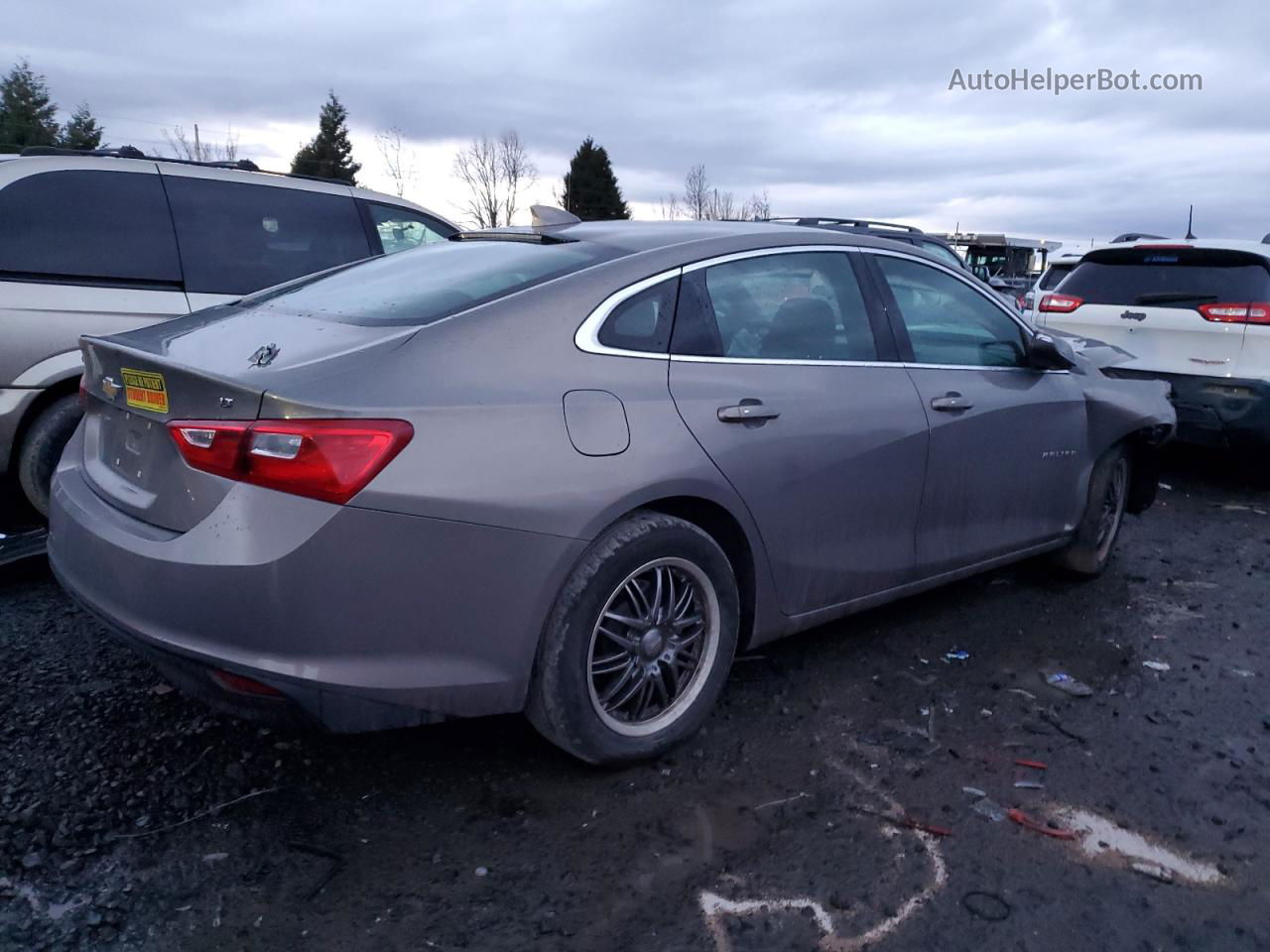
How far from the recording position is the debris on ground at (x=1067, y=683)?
3971mm

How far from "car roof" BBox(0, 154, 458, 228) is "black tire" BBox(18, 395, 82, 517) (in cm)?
112

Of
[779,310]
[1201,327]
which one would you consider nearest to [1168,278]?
[1201,327]

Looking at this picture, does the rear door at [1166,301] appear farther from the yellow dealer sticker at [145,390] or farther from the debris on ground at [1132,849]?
the yellow dealer sticker at [145,390]

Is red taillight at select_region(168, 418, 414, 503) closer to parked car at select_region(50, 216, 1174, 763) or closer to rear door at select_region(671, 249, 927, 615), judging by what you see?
parked car at select_region(50, 216, 1174, 763)

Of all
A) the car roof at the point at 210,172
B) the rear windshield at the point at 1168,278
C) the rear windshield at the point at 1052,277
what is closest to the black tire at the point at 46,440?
the car roof at the point at 210,172

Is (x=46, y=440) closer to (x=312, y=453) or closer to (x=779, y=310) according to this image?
(x=312, y=453)

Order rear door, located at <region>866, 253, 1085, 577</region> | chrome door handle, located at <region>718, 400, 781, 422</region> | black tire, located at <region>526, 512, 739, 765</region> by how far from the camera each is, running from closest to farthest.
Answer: black tire, located at <region>526, 512, 739, 765</region> < chrome door handle, located at <region>718, 400, 781, 422</region> < rear door, located at <region>866, 253, 1085, 577</region>

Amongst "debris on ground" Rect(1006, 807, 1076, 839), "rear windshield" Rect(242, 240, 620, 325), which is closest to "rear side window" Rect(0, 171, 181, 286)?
"rear windshield" Rect(242, 240, 620, 325)

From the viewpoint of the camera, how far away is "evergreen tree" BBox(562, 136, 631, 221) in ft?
155

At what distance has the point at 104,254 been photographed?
5.16 m

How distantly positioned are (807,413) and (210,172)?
3.87m

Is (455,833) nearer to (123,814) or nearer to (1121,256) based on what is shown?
(123,814)

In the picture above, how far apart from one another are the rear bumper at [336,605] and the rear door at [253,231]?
3024mm

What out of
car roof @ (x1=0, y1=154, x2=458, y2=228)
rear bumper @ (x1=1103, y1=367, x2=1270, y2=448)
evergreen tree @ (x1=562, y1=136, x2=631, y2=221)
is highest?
evergreen tree @ (x1=562, y1=136, x2=631, y2=221)
